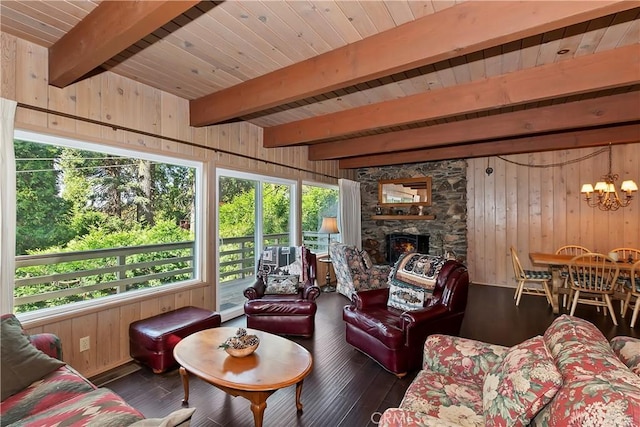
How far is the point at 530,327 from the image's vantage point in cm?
379

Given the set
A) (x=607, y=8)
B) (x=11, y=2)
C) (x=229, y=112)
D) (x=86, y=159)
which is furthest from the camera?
(x=229, y=112)

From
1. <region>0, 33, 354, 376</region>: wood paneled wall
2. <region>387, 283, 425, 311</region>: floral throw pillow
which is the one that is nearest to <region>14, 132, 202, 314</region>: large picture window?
<region>0, 33, 354, 376</region>: wood paneled wall

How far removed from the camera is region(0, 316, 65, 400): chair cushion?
1594 millimetres

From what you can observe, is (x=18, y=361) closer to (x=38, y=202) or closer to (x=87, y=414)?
(x=87, y=414)

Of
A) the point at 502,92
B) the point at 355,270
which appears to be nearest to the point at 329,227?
the point at 355,270

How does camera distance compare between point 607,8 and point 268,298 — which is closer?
point 607,8

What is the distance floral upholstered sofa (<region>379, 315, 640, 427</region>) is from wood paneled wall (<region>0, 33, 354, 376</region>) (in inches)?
105

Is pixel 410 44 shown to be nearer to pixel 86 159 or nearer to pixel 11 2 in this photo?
pixel 11 2

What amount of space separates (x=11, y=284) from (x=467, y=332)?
4361mm

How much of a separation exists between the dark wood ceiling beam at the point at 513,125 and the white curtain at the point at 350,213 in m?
1.42

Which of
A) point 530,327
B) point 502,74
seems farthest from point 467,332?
point 502,74

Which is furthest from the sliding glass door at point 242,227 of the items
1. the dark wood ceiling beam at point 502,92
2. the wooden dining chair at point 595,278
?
the wooden dining chair at point 595,278

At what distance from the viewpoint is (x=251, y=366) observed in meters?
1.96

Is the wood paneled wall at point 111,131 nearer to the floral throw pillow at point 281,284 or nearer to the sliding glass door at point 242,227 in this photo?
the sliding glass door at point 242,227
